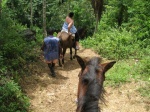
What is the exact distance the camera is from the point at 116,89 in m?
8.25

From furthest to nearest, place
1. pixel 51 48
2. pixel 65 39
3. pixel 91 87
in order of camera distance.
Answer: pixel 65 39 → pixel 51 48 → pixel 91 87

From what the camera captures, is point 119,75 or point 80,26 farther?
point 80,26

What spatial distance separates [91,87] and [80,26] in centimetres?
1622

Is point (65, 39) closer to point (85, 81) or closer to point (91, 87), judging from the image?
point (85, 81)

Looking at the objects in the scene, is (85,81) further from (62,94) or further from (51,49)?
(51,49)

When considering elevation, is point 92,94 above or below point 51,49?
above

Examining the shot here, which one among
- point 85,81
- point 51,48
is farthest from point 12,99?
point 85,81

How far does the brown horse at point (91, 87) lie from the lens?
9.15 feet

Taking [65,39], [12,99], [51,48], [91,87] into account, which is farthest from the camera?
[65,39]

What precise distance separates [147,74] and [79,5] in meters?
11.7

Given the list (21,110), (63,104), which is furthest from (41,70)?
(21,110)

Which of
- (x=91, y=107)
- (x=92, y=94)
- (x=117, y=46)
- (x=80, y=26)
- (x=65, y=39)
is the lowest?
(x=80, y=26)

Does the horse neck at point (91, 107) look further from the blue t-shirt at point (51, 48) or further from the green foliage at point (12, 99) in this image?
the blue t-shirt at point (51, 48)

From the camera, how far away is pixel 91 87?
9.50ft
